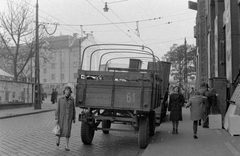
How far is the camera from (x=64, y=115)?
23.3 feet

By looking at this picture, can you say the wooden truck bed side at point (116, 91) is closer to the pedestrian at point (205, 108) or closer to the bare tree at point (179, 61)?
the pedestrian at point (205, 108)

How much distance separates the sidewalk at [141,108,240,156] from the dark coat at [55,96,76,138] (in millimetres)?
1973

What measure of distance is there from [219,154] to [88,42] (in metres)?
61.3

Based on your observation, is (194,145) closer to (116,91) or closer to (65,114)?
(116,91)

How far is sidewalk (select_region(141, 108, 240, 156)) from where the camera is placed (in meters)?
6.47

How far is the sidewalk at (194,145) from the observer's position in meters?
6.47

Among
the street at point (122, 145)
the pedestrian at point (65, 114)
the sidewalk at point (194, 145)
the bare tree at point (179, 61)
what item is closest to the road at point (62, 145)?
the street at point (122, 145)

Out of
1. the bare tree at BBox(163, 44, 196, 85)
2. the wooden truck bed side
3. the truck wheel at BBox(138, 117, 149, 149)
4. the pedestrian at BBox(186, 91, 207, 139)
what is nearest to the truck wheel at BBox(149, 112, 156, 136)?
the pedestrian at BBox(186, 91, 207, 139)

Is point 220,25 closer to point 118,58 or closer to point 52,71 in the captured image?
point 118,58

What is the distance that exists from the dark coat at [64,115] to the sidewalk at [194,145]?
1.97 m

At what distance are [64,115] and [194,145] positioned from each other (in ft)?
11.1

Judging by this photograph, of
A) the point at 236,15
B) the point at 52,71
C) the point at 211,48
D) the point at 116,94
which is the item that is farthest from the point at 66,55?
the point at 116,94

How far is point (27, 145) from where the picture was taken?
24.7 feet

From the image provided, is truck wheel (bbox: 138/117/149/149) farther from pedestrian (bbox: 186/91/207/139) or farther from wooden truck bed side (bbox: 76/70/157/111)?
pedestrian (bbox: 186/91/207/139)
